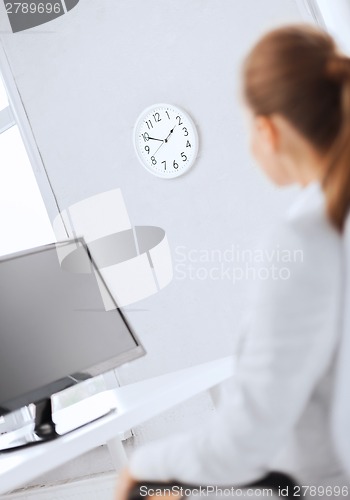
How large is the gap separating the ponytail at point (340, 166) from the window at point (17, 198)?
3.22 meters

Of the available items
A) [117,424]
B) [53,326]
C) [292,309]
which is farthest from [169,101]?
[292,309]

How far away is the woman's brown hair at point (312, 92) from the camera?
3.60 ft

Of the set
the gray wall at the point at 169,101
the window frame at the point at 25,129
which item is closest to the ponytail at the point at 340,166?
the gray wall at the point at 169,101

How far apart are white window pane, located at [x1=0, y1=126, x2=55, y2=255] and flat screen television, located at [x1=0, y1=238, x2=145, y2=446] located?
1937 mm

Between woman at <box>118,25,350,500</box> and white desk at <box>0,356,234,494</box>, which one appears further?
white desk at <box>0,356,234,494</box>

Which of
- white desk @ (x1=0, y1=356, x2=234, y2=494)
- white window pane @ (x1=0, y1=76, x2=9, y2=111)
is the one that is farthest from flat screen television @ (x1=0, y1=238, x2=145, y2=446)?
white window pane @ (x1=0, y1=76, x2=9, y2=111)

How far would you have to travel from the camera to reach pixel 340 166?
1.10m

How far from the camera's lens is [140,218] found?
13.3 ft

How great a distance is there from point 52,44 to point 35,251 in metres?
2.34

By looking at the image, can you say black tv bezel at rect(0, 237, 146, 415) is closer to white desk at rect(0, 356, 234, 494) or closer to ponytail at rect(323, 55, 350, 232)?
white desk at rect(0, 356, 234, 494)

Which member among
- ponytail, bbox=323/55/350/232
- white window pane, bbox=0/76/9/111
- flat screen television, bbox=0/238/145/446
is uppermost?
white window pane, bbox=0/76/9/111

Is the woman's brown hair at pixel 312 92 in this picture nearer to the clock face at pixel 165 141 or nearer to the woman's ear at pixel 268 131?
the woman's ear at pixel 268 131

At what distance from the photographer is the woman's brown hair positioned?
110 cm

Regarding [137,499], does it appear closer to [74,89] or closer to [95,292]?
[95,292]
